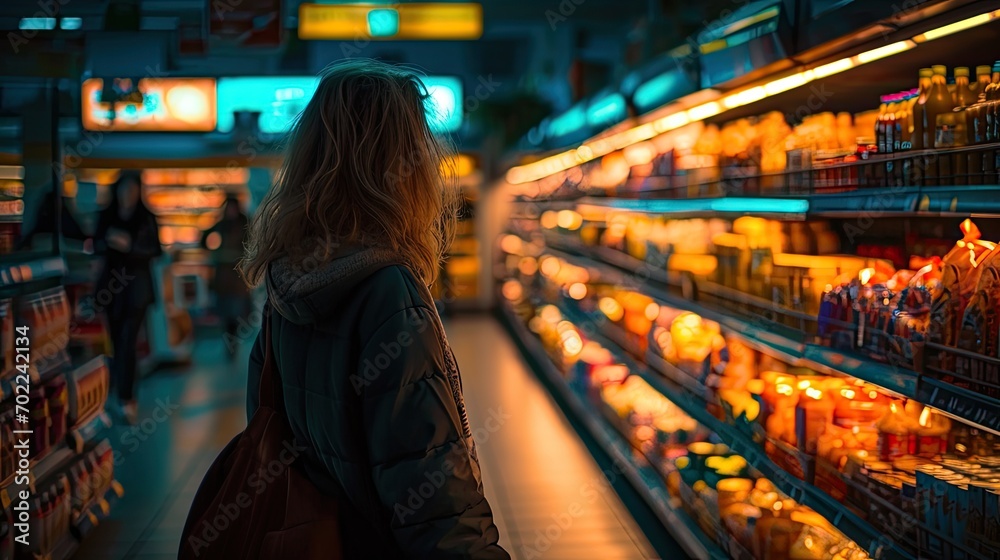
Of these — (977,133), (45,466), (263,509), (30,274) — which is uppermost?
(977,133)

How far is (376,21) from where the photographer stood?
6504mm

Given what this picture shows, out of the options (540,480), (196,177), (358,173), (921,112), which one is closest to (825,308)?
(921,112)

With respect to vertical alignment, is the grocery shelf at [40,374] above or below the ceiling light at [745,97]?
below

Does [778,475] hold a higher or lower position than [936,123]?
lower

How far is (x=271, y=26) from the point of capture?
4.99 metres

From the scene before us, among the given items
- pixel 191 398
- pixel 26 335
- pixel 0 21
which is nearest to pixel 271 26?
pixel 0 21

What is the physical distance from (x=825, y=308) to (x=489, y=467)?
2.90 metres

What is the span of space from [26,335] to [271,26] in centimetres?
249

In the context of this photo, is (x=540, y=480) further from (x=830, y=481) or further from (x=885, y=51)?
(x=885, y=51)

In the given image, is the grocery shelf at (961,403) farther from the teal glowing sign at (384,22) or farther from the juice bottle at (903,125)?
the teal glowing sign at (384,22)

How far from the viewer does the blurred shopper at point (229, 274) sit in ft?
29.3

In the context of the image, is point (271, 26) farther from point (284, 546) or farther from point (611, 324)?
point (284, 546)

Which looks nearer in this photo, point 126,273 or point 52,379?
point 52,379

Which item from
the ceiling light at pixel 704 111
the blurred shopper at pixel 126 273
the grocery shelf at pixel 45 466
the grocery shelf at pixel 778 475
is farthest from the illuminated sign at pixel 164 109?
the ceiling light at pixel 704 111
